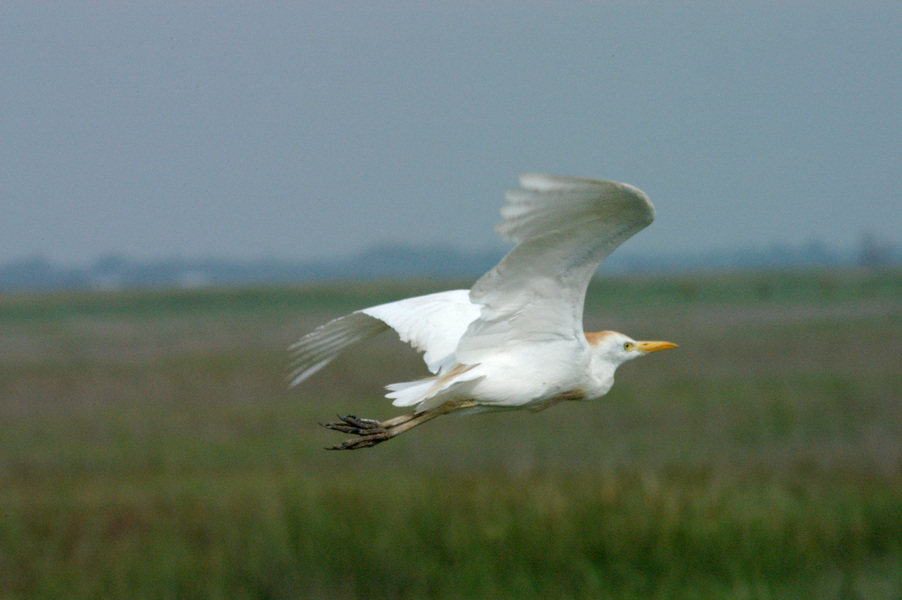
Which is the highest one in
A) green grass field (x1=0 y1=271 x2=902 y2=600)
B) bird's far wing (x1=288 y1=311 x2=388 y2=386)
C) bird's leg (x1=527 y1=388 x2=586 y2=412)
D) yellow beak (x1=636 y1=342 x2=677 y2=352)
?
bird's far wing (x1=288 y1=311 x2=388 y2=386)

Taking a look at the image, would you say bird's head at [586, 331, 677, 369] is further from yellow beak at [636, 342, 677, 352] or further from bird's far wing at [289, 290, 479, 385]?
bird's far wing at [289, 290, 479, 385]

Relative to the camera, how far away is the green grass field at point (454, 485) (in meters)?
8.09

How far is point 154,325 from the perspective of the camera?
3375 centimetres

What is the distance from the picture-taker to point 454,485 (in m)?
9.38

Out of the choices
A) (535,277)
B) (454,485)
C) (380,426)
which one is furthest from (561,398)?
(454,485)

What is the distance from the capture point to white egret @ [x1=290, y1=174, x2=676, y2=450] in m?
2.65

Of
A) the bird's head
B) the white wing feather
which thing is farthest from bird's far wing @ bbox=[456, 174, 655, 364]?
the bird's head

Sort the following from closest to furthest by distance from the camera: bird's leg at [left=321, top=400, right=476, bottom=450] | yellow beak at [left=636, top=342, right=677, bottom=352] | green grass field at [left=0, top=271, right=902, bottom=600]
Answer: bird's leg at [left=321, top=400, right=476, bottom=450], yellow beak at [left=636, top=342, right=677, bottom=352], green grass field at [left=0, top=271, right=902, bottom=600]

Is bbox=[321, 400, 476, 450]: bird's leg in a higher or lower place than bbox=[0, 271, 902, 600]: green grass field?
higher

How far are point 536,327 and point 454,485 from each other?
659 centimetres

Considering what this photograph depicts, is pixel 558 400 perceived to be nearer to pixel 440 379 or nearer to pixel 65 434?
pixel 440 379

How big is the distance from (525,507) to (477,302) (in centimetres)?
578

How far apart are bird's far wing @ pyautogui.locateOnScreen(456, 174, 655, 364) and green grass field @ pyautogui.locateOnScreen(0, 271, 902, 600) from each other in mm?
5307

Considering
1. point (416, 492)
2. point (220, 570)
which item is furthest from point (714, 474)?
point (220, 570)
